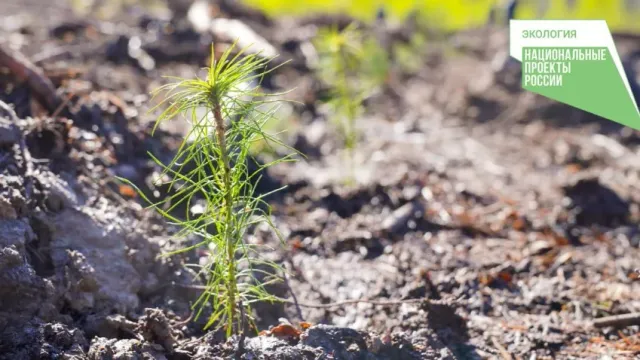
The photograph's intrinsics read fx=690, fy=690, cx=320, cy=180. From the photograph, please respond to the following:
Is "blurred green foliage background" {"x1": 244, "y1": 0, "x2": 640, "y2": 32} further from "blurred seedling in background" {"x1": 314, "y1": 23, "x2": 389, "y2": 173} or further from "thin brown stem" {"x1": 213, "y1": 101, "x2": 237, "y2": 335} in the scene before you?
"thin brown stem" {"x1": 213, "y1": 101, "x2": 237, "y2": 335}

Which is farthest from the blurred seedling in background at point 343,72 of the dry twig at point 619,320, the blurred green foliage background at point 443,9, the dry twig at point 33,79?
the blurred green foliage background at point 443,9

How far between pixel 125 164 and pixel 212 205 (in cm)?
162

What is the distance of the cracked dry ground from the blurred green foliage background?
333cm

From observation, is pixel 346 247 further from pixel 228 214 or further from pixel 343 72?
pixel 228 214

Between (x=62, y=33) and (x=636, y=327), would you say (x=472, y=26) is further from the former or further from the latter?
(x=636, y=327)

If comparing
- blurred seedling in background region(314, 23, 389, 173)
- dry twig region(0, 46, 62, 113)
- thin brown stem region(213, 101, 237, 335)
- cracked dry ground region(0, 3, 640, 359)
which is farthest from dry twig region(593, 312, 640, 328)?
dry twig region(0, 46, 62, 113)

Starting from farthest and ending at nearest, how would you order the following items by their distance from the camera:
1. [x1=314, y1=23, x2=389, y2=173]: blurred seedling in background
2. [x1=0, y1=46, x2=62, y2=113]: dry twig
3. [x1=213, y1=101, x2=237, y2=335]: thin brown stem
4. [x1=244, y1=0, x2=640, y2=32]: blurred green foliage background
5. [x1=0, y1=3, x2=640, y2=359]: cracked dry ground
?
[x1=244, y1=0, x2=640, y2=32]: blurred green foliage background < [x1=314, y1=23, x2=389, y2=173]: blurred seedling in background < [x1=0, y1=46, x2=62, y2=113]: dry twig < [x1=0, y1=3, x2=640, y2=359]: cracked dry ground < [x1=213, y1=101, x2=237, y2=335]: thin brown stem

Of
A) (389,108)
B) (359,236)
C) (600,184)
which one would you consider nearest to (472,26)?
(389,108)

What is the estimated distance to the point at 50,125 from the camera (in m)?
3.58

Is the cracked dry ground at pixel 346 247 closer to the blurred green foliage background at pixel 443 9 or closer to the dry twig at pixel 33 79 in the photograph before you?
the dry twig at pixel 33 79

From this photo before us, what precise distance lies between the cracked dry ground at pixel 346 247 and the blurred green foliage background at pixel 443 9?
3.33 metres

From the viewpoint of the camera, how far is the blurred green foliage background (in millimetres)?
8812

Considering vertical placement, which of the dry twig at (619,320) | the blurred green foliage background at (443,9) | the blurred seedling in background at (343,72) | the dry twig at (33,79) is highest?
the blurred green foliage background at (443,9)

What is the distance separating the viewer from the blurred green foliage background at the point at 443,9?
8.81 metres
